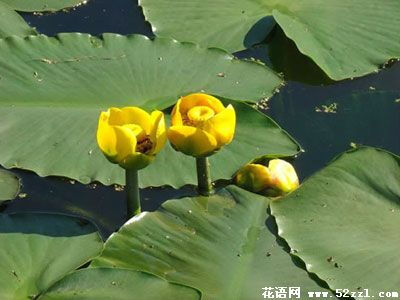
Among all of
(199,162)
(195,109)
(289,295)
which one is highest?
(195,109)

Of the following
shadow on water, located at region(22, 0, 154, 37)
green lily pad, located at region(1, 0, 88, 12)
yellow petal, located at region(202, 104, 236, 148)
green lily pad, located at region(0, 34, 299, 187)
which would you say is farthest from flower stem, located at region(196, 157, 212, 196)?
green lily pad, located at region(1, 0, 88, 12)

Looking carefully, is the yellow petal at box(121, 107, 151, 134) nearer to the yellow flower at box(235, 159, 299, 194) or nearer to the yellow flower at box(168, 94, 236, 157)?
the yellow flower at box(168, 94, 236, 157)

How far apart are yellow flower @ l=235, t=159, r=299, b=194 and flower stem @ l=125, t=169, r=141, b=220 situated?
0.28 metres

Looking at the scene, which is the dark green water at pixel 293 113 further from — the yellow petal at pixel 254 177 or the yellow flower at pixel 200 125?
the yellow flower at pixel 200 125

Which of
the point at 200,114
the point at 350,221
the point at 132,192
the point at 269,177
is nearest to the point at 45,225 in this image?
the point at 132,192

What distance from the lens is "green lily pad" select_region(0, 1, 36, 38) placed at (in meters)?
2.54

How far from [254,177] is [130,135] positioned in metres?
0.45

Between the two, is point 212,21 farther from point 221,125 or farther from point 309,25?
point 221,125

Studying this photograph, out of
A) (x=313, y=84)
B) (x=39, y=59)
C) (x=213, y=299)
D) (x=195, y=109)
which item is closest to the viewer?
(x=213, y=299)

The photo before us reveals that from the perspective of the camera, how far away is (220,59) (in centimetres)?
249

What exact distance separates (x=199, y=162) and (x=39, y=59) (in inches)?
26.4

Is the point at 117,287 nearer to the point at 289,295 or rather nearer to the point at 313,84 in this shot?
the point at 289,295

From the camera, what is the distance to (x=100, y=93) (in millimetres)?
2299

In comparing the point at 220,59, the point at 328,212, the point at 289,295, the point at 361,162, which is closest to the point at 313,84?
the point at 220,59
